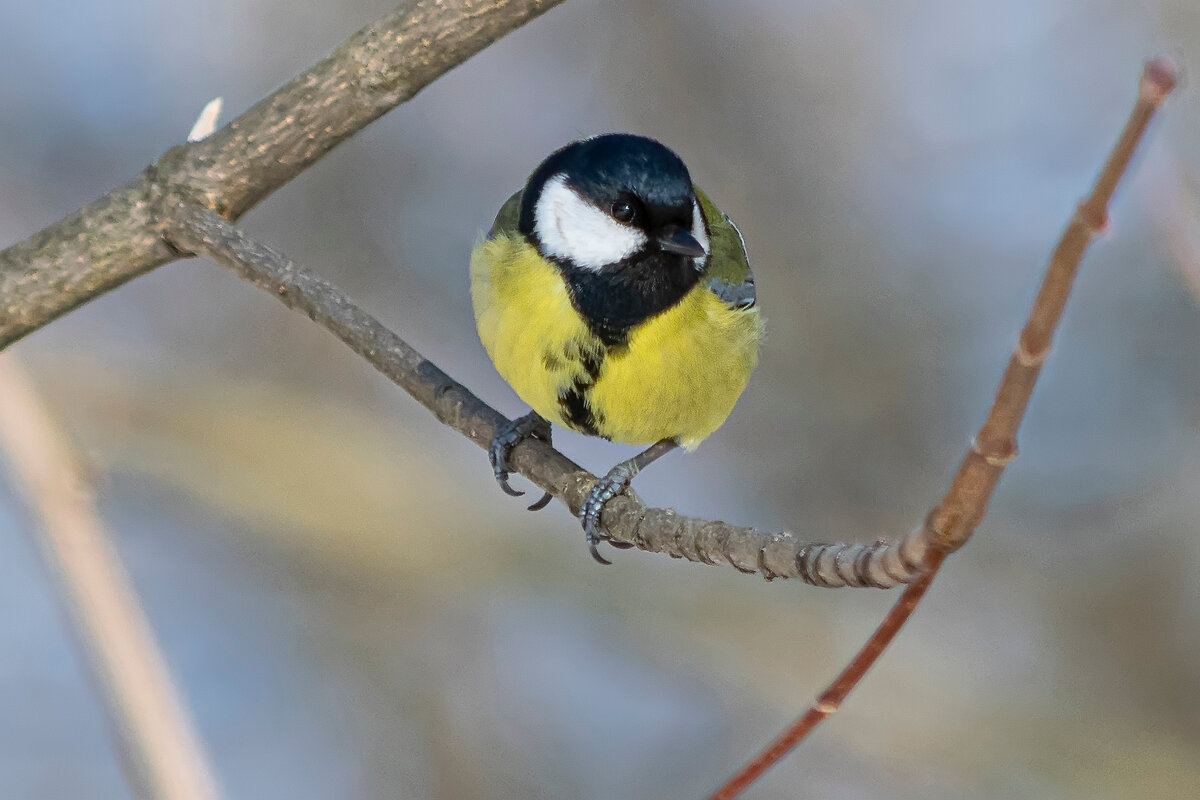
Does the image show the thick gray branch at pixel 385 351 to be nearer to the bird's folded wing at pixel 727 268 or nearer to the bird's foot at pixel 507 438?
the bird's foot at pixel 507 438

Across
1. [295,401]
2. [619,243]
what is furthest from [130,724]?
[295,401]

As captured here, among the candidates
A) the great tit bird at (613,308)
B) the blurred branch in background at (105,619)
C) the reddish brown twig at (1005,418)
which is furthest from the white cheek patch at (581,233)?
the reddish brown twig at (1005,418)

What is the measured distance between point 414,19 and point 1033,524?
7.62 feet

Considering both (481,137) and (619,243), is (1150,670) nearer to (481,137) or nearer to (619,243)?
(619,243)

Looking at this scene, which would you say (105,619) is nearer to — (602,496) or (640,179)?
(602,496)

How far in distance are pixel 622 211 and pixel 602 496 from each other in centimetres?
44

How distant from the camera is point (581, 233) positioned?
1.85 metres

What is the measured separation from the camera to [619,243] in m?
1.82

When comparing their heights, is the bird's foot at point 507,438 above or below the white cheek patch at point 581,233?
below

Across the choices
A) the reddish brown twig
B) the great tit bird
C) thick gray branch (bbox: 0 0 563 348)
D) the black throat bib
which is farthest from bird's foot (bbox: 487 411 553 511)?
the reddish brown twig

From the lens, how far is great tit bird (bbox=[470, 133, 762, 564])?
1.78 m

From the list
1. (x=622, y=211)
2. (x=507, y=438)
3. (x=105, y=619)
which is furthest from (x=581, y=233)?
(x=105, y=619)

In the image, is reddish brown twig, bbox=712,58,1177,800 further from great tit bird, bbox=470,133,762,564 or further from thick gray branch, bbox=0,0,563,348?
thick gray branch, bbox=0,0,563,348

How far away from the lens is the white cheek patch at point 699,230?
6.06ft
